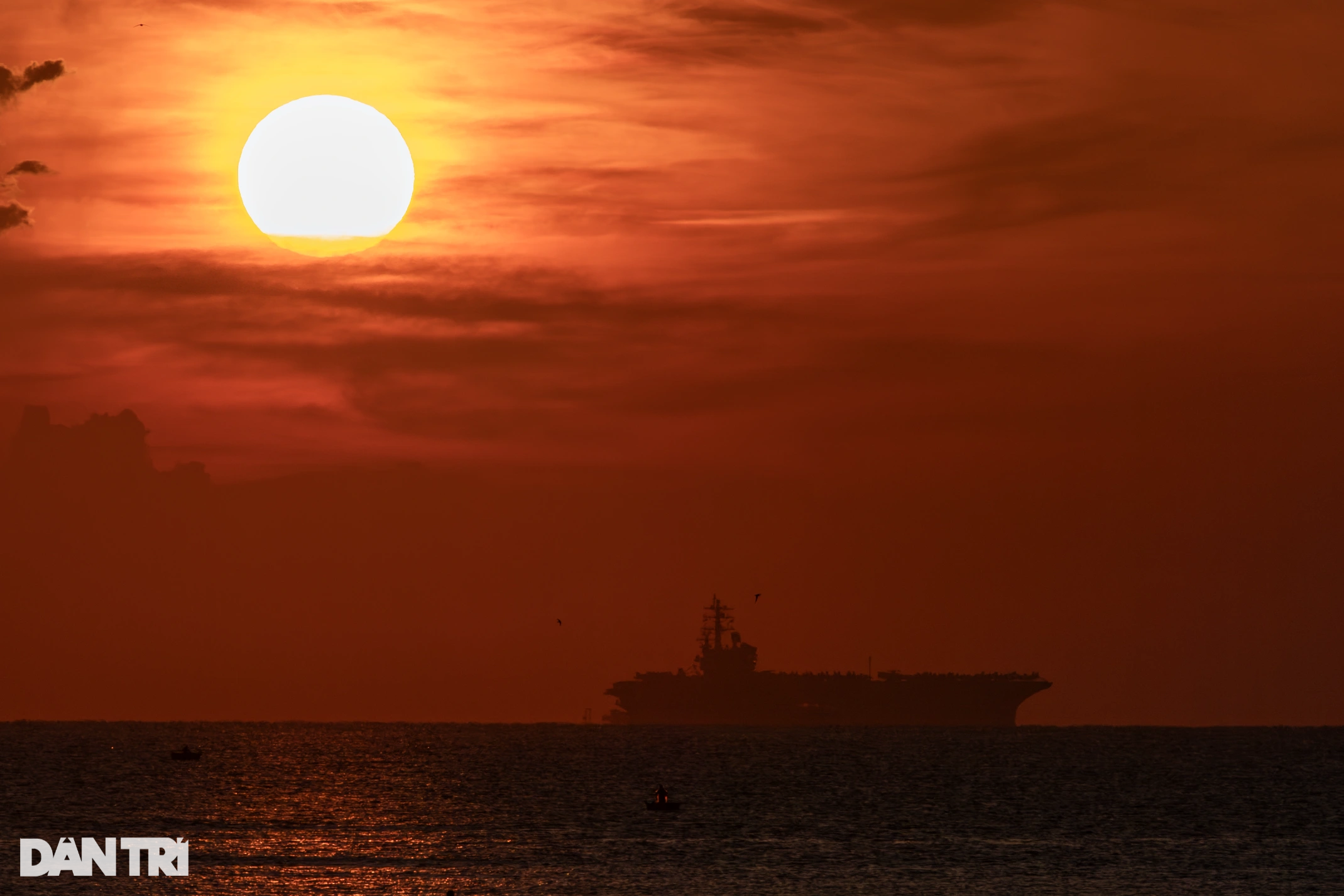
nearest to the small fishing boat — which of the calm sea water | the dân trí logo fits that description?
the calm sea water

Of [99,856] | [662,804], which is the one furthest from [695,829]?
[99,856]

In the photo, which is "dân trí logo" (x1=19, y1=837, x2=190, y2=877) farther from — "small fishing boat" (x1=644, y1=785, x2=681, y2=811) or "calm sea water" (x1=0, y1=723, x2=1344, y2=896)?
"small fishing boat" (x1=644, y1=785, x2=681, y2=811)

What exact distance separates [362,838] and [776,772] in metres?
76.8

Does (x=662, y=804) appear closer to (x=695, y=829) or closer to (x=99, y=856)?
(x=695, y=829)

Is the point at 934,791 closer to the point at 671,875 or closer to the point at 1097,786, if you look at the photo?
the point at 1097,786

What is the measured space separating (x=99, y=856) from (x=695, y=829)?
1219 inches

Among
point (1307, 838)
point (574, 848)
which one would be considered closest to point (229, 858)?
point (574, 848)

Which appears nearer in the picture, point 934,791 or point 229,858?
point 229,858

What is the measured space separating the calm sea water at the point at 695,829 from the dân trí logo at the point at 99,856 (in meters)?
0.99

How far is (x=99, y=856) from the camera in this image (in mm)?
71812

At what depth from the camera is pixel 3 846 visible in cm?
7412

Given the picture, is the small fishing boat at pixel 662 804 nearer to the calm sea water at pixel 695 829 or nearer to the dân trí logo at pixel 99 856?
the calm sea water at pixel 695 829

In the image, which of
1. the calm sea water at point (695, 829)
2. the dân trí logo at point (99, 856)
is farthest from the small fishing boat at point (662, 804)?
the dân trí logo at point (99, 856)

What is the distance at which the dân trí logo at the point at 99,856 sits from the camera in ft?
215
